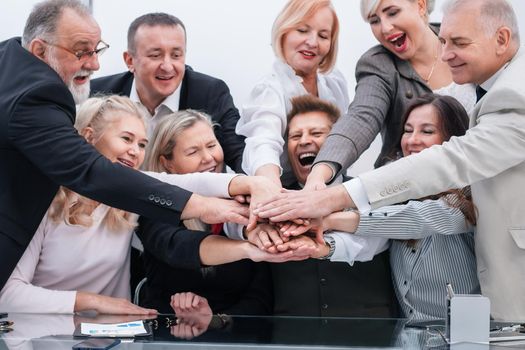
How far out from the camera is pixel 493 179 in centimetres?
263

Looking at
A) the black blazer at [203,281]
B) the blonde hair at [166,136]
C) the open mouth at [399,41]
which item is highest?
the open mouth at [399,41]

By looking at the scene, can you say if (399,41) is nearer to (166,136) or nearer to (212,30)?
(166,136)

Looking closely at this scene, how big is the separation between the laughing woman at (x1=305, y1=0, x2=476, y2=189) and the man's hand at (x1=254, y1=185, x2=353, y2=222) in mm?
305

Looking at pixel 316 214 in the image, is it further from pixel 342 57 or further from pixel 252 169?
pixel 342 57

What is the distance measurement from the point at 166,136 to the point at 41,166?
73 cm

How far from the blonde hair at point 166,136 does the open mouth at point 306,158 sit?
38 cm

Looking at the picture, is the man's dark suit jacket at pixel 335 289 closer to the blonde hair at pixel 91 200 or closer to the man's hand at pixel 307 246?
the man's hand at pixel 307 246

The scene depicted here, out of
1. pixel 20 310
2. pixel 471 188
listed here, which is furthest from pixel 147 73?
pixel 471 188

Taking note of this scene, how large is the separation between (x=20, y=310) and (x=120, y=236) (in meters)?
0.43

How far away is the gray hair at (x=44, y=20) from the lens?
2680mm

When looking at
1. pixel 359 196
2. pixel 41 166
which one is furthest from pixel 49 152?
pixel 359 196

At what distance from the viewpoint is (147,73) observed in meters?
3.58

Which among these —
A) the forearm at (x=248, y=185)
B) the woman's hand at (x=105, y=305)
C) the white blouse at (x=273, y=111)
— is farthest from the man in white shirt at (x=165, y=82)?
the woman's hand at (x=105, y=305)

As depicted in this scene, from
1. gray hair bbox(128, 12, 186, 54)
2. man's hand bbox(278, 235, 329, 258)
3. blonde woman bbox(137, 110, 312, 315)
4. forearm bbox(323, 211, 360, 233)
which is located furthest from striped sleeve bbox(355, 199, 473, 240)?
gray hair bbox(128, 12, 186, 54)
